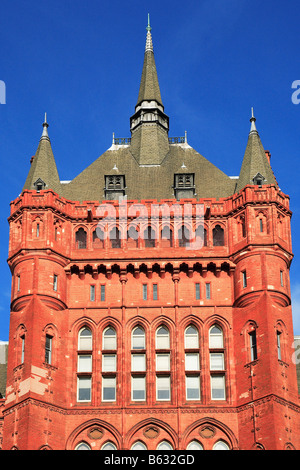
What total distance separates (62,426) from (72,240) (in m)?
13.3

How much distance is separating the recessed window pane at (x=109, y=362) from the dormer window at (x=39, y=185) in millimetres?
12878

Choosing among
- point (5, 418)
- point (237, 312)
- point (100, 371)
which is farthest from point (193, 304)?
point (5, 418)

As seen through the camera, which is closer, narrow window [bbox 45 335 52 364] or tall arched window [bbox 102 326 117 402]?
narrow window [bbox 45 335 52 364]

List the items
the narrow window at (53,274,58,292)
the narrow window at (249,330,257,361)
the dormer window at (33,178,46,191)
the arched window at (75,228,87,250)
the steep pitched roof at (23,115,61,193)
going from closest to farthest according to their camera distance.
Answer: the narrow window at (249,330,257,361) < the narrow window at (53,274,58,292) < the arched window at (75,228,87,250) < the dormer window at (33,178,46,191) < the steep pitched roof at (23,115,61,193)

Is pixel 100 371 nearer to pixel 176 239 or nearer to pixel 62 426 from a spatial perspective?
pixel 62 426

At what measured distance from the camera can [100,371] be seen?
72.9m

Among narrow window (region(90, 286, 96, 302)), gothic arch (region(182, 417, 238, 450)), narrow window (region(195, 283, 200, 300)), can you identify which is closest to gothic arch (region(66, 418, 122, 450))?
gothic arch (region(182, 417, 238, 450))

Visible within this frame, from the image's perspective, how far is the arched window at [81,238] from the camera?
254 feet

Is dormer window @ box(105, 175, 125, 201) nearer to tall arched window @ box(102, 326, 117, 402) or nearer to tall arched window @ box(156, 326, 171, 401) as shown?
tall arched window @ box(102, 326, 117, 402)

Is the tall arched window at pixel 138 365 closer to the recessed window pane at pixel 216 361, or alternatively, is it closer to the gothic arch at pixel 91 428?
the gothic arch at pixel 91 428

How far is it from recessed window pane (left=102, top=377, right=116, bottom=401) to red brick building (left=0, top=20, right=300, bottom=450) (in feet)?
0.27

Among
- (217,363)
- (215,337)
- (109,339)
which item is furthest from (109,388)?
(215,337)

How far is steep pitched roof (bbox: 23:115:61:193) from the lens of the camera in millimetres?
78812
